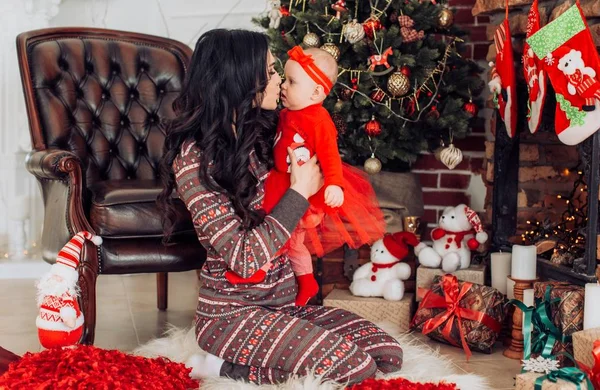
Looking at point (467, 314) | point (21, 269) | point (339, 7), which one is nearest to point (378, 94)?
point (339, 7)

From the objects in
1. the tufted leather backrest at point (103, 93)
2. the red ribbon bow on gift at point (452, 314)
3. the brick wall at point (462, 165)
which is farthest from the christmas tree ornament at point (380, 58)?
the red ribbon bow on gift at point (452, 314)

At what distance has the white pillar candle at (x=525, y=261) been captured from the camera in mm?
2754

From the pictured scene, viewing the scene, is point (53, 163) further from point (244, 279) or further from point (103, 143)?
point (244, 279)

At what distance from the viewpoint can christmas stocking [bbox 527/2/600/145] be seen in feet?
7.86

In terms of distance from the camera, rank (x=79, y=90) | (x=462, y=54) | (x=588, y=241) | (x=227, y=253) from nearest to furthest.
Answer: (x=227, y=253) → (x=588, y=241) → (x=79, y=90) → (x=462, y=54)

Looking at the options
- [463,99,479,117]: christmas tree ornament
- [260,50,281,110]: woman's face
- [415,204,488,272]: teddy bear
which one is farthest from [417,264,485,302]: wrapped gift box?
[260,50,281,110]: woman's face

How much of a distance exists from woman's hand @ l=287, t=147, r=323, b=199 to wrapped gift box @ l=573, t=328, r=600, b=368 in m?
0.87

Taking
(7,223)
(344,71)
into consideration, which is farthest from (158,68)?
(7,223)

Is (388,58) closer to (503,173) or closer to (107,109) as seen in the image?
(503,173)

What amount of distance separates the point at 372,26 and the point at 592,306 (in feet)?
4.35

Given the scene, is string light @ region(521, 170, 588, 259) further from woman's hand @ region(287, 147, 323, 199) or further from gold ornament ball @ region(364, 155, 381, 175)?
woman's hand @ region(287, 147, 323, 199)

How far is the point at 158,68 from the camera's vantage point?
10.5 feet

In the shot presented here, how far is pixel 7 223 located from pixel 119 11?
1.20 m

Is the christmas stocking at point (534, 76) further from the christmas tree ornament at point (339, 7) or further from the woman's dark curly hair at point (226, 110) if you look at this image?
the woman's dark curly hair at point (226, 110)
